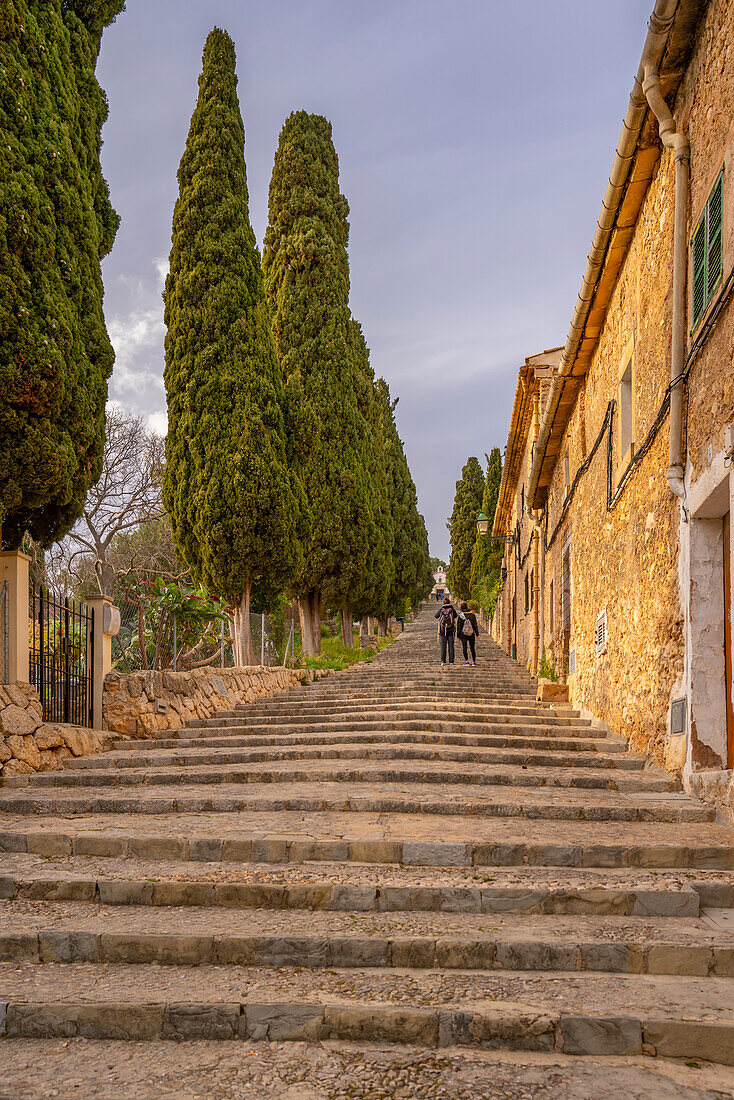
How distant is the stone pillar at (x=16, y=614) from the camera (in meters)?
8.22

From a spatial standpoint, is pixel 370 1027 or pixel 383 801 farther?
pixel 383 801

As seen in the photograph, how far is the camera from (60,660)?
9117 millimetres

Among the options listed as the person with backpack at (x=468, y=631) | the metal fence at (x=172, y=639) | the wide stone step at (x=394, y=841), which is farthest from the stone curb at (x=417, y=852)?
the person with backpack at (x=468, y=631)

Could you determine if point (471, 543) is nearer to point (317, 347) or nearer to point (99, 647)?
point (317, 347)

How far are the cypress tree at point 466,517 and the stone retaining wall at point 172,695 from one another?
31.0 m

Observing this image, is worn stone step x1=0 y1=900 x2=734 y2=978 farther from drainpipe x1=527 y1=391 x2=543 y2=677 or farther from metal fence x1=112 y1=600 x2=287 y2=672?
drainpipe x1=527 y1=391 x2=543 y2=677

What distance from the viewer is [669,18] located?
5672mm

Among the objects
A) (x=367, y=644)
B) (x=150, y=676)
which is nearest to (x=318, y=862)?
(x=150, y=676)

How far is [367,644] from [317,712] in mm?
14869

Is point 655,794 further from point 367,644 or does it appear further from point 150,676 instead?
point 367,644

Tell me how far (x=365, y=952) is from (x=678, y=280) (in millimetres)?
5057

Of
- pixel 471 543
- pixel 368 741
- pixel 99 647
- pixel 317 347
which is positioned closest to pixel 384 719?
pixel 368 741

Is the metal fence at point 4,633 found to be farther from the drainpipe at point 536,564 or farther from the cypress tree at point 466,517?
the cypress tree at point 466,517

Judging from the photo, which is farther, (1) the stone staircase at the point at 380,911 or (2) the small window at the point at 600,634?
(2) the small window at the point at 600,634
